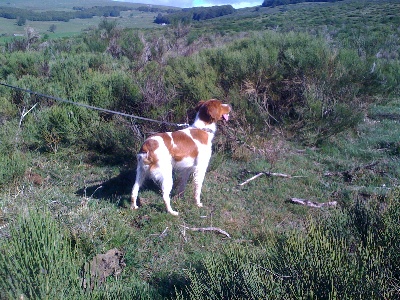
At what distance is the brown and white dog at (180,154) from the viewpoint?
18.1ft

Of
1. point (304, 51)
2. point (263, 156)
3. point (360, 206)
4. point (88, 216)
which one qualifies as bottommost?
point (263, 156)

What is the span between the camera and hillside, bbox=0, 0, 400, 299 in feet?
10.0

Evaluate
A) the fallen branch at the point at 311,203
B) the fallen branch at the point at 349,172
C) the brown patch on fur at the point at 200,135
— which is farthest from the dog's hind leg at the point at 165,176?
the fallen branch at the point at 349,172

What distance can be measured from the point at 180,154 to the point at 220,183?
1417mm

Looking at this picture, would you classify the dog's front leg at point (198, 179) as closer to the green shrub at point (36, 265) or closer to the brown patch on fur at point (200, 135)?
the brown patch on fur at point (200, 135)

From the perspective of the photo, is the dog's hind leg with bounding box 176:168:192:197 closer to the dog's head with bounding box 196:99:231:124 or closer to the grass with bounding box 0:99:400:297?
the grass with bounding box 0:99:400:297

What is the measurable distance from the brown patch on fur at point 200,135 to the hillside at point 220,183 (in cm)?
89

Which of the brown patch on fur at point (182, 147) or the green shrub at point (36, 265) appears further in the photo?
the brown patch on fur at point (182, 147)

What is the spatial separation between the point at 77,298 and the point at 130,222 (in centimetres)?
249

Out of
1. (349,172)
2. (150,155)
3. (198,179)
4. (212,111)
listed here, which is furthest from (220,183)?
(349,172)

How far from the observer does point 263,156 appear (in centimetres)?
796

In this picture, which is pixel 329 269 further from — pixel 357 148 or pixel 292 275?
pixel 357 148

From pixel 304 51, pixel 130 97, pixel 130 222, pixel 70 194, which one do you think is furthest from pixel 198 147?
pixel 304 51

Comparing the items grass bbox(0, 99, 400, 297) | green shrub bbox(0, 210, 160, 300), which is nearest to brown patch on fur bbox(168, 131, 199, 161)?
grass bbox(0, 99, 400, 297)
